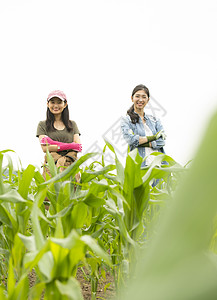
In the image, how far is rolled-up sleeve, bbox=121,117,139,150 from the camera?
2.18 meters

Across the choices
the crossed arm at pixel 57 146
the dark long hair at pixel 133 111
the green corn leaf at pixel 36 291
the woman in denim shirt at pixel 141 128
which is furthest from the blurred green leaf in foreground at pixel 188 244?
the dark long hair at pixel 133 111

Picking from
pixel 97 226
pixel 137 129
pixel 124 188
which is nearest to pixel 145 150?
pixel 137 129

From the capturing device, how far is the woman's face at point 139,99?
7.92 feet

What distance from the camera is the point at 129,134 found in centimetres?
219

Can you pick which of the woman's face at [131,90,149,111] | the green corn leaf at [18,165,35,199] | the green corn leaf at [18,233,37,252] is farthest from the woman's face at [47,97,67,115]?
the green corn leaf at [18,233,37,252]

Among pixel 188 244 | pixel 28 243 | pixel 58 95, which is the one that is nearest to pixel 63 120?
pixel 58 95

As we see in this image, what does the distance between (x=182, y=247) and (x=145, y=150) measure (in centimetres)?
214

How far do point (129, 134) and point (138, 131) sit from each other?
0.16m

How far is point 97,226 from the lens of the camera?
0.85 m

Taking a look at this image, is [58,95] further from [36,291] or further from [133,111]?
[36,291]

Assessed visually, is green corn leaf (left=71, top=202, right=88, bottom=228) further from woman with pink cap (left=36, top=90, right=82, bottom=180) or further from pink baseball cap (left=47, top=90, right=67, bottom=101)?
pink baseball cap (left=47, top=90, right=67, bottom=101)

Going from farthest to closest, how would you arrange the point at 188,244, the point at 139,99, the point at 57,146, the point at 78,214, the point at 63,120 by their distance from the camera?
the point at 139,99 → the point at 63,120 → the point at 57,146 → the point at 78,214 → the point at 188,244

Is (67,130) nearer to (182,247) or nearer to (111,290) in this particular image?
(111,290)

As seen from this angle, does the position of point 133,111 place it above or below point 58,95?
below
